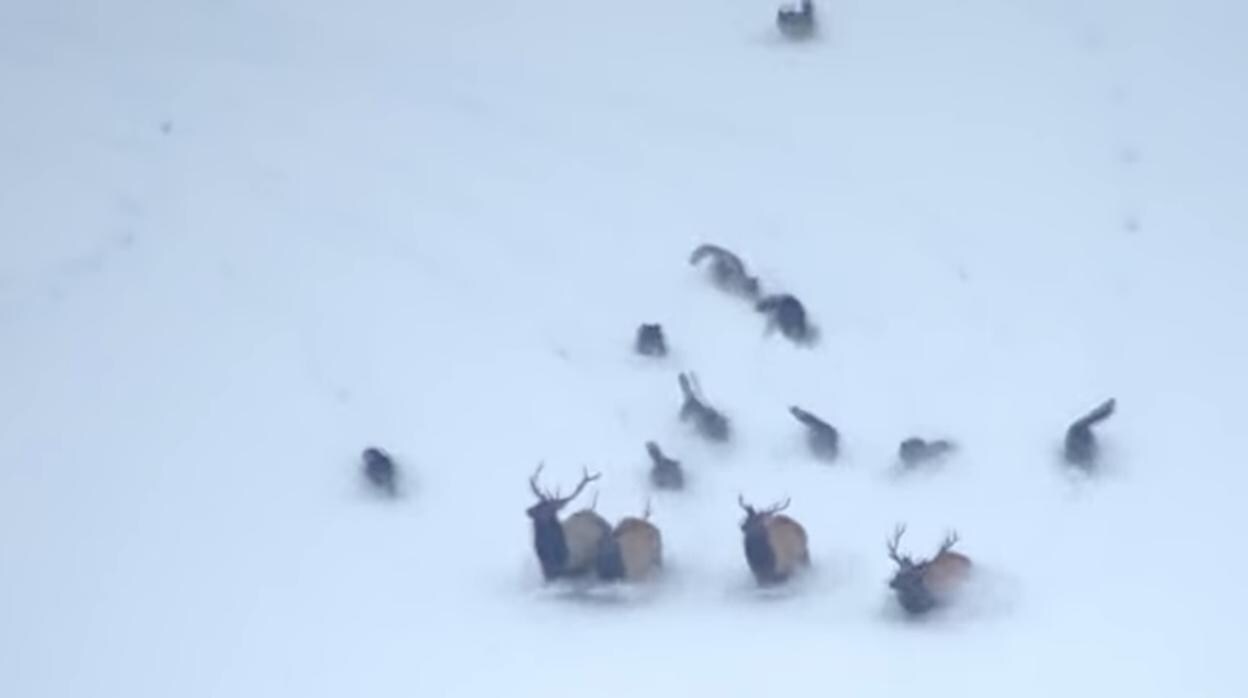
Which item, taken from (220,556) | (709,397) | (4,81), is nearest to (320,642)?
(220,556)

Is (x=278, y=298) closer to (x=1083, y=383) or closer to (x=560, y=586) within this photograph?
(x=560, y=586)

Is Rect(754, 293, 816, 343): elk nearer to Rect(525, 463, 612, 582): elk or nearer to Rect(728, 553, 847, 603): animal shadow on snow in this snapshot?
Rect(728, 553, 847, 603): animal shadow on snow

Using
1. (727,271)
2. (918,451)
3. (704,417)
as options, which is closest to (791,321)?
(727,271)

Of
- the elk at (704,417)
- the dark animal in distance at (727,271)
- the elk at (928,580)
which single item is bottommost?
the elk at (928,580)

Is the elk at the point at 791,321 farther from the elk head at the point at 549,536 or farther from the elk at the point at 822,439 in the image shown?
the elk head at the point at 549,536

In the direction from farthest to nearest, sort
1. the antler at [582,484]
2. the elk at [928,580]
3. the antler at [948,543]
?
the antler at [582,484] → the antler at [948,543] → the elk at [928,580]

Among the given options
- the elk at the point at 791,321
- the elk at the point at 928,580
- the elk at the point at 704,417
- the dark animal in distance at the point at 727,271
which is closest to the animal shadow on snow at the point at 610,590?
the elk at the point at 704,417

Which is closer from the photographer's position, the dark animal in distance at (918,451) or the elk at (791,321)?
the dark animal in distance at (918,451)

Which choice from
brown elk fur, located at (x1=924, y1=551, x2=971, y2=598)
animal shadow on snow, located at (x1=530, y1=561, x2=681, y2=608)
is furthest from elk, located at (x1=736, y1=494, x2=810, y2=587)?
brown elk fur, located at (x1=924, y1=551, x2=971, y2=598)
